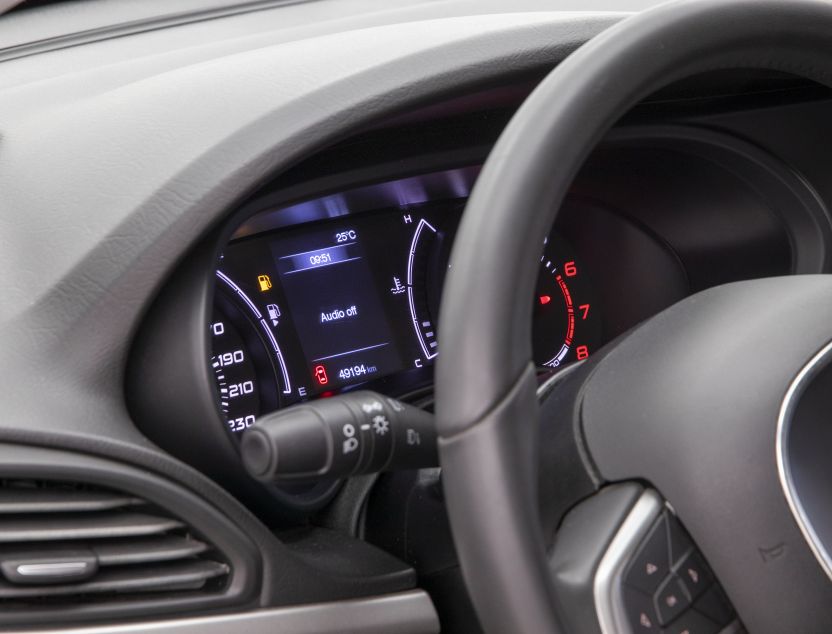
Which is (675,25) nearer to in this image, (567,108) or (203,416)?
(567,108)

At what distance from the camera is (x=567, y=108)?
992 millimetres

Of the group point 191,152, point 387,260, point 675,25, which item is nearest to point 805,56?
point 675,25

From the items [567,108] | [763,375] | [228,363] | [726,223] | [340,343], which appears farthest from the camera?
[726,223]

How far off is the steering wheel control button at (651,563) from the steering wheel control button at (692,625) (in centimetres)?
3

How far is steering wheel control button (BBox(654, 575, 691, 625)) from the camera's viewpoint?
3.34 feet

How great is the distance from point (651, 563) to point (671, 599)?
3 centimetres

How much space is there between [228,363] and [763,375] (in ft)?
2.26

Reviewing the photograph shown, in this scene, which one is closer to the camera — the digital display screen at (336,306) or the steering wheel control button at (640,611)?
the steering wheel control button at (640,611)

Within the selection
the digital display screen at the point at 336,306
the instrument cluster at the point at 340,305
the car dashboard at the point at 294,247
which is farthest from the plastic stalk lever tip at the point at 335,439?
the digital display screen at the point at 336,306

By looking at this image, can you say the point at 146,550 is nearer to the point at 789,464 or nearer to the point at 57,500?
the point at 57,500

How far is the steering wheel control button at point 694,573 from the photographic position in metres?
1.04

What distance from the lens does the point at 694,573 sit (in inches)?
41.1

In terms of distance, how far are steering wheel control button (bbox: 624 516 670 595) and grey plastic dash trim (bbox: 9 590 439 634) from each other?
35 centimetres

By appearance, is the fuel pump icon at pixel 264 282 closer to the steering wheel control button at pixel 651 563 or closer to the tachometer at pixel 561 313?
the tachometer at pixel 561 313
